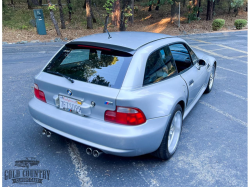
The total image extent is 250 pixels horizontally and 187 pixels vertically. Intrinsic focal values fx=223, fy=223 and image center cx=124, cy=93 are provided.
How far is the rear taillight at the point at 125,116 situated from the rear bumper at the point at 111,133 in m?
0.05

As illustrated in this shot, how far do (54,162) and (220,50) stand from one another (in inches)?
382

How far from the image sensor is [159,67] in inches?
118

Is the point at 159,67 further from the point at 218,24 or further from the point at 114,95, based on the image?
the point at 218,24

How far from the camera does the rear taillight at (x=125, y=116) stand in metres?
2.47

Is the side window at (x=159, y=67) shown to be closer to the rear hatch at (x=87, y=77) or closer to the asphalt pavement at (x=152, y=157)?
the rear hatch at (x=87, y=77)

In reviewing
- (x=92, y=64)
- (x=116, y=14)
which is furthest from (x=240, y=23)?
(x=92, y=64)

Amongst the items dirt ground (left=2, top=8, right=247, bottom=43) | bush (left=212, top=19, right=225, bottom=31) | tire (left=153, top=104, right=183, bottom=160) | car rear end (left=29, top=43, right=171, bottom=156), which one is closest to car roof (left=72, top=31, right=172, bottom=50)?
car rear end (left=29, top=43, right=171, bottom=156)

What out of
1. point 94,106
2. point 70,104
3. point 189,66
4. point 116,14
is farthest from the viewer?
point 116,14

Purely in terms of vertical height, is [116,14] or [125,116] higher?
[116,14]

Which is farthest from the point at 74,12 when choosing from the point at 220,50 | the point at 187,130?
the point at 187,130

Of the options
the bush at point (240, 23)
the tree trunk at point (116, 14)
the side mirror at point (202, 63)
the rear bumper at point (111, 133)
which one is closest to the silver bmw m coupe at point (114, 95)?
the rear bumper at point (111, 133)

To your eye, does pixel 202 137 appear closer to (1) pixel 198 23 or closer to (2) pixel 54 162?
(2) pixel 54 162

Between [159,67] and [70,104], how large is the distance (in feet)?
4.14

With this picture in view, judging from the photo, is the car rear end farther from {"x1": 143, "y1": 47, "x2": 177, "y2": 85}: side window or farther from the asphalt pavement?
the asphalt pavement
